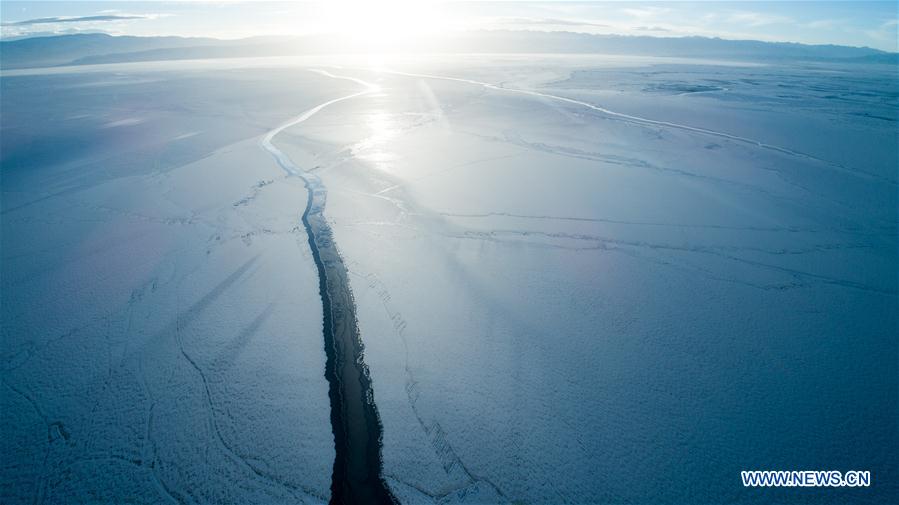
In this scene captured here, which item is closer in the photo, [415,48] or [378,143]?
[378,143]

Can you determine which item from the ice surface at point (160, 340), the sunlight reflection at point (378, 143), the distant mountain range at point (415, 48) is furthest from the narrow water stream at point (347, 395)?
the distant mountain range at point (415, 48)

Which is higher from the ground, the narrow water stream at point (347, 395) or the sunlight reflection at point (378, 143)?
the sunlight reflection at point (378, 143)

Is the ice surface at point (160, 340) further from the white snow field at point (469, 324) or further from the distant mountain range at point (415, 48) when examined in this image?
the distant mountain range at point (415, 48)

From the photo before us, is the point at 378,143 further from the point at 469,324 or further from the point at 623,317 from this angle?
the point at 623,317

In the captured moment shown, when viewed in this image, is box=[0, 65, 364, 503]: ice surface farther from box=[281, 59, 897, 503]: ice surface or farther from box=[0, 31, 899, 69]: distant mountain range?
box=[0, 31, 899, 69]: distant mountain range

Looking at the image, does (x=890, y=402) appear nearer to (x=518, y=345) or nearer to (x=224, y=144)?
(x=518, y=345)

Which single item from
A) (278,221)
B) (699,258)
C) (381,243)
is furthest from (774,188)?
(278,221)

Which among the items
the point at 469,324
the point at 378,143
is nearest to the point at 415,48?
the point at 378,143
